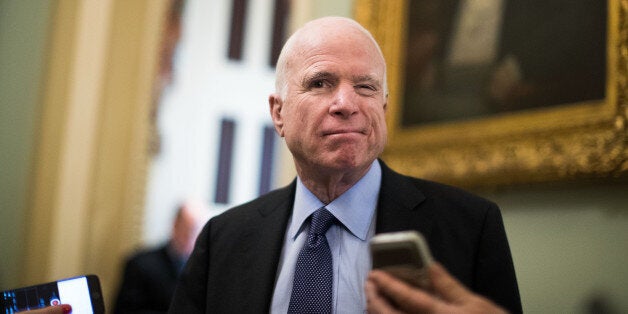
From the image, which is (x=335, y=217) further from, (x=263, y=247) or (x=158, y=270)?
(x=158, y=270)

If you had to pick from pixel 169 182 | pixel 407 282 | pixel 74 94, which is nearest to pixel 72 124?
pixel 74 94

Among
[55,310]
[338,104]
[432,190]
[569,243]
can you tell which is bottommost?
[55,310]

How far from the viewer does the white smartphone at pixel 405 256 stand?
3.87 ft

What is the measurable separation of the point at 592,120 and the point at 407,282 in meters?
1.32

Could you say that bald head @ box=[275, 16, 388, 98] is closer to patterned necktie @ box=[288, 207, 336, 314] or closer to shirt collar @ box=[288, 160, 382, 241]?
shirt collar @ box=[288, 160, 382, 241]

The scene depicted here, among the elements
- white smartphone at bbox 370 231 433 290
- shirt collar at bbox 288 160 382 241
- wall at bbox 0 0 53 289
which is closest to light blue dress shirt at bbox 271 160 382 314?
shirt collar at bbox 288 160 382 241

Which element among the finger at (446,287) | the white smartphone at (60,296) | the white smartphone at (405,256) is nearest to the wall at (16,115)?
the white smartphone at (60,296)

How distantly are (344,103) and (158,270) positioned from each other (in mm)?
3045

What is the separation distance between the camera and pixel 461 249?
169cm

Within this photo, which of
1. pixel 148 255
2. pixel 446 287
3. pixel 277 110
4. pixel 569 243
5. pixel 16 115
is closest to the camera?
pixel 446 287

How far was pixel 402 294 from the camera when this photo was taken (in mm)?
1151

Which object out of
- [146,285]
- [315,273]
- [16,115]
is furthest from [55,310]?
[16,115]

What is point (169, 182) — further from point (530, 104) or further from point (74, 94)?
point (530, 104)

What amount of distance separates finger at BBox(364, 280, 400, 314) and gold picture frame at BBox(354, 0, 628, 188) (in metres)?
1.29
